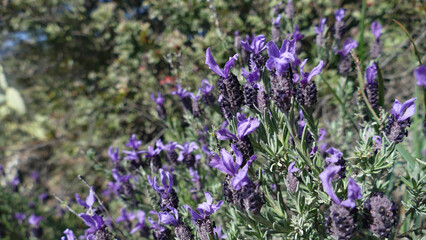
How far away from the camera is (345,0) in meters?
3.18

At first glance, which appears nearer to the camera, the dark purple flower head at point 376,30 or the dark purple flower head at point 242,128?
the dark purple flower head at point 242,128

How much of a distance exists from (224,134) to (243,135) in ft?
0.22

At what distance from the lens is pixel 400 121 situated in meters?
1.11

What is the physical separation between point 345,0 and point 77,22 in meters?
2.94

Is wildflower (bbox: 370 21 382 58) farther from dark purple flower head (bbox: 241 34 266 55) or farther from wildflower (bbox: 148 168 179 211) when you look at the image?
wildflower (bbox: 148 168 179 211)

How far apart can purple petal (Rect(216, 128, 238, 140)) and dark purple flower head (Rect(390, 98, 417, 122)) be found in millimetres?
590

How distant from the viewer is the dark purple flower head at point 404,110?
1.09m

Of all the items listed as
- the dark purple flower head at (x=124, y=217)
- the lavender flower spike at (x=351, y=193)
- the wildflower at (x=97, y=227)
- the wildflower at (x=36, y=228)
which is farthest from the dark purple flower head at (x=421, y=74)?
the wildflower at (x=36, y=228)

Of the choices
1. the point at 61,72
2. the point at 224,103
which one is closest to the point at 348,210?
the point at 224,103

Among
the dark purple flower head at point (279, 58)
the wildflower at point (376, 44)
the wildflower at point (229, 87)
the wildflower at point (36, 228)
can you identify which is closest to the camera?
the dark purple flower head at point (279, 58)

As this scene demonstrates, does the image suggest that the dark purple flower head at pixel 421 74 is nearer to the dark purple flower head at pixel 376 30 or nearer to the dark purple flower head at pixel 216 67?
the dark purple flower head at pixel 216 67

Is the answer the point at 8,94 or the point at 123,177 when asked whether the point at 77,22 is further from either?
the point at 123,177

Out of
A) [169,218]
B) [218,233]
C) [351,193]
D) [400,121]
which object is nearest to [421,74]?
[351,193]

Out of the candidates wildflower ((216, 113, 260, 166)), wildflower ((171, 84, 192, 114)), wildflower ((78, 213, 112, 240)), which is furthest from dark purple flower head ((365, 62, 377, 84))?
wildflower ((78, 213, 112, 240))
